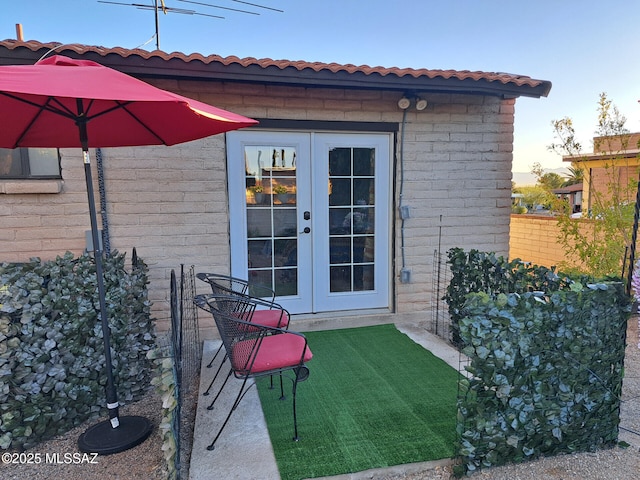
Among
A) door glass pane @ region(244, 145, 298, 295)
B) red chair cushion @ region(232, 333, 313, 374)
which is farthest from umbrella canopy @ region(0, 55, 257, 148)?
door glass pane @ region(244, 145, 298, 295)

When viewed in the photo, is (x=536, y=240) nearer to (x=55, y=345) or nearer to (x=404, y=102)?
(x=404, y=102)

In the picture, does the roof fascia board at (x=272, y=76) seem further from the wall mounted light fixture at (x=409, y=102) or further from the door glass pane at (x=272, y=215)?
the door glass pane at (x=272, y=215)

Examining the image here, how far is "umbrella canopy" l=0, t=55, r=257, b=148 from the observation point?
170cm

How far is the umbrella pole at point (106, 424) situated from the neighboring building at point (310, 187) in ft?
5.50

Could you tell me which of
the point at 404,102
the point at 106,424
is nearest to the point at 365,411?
the point at 106,424

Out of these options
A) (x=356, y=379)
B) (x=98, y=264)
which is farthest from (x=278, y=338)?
(x=98, y=264)

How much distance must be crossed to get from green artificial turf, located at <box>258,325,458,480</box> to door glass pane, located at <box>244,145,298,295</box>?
1.02 metres

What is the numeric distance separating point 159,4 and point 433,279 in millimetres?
5768

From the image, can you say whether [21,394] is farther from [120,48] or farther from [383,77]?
[383,77]

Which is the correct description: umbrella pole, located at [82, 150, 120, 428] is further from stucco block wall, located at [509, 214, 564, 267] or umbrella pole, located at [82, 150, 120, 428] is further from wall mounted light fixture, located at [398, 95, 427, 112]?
stucco block wall, located at [509, 214, 564, 267]

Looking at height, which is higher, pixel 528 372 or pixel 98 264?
pixel 98 264

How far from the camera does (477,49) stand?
8.23 m

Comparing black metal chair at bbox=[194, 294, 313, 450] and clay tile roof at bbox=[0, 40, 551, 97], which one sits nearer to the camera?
black metal chair at bbox=[194, 294, 313, 450]

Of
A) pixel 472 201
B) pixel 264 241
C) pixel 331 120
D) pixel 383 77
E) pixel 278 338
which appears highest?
pixel 383 77
